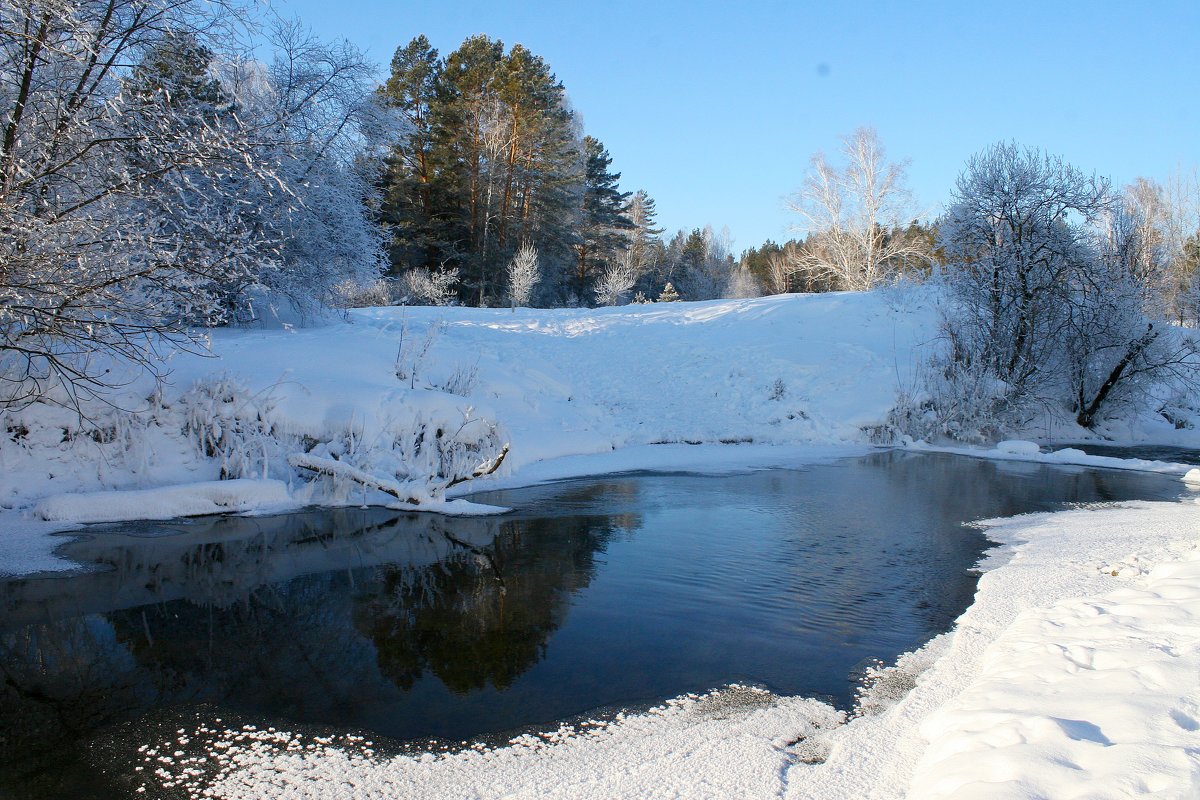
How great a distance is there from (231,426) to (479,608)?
6.22 m

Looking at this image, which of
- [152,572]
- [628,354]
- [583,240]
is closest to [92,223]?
[152,572]

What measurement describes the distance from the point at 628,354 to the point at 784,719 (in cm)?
1860

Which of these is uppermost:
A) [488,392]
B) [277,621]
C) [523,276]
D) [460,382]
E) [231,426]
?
[523,276]

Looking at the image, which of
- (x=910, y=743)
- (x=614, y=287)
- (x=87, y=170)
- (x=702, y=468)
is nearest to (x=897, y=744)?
(x=910, y=743)

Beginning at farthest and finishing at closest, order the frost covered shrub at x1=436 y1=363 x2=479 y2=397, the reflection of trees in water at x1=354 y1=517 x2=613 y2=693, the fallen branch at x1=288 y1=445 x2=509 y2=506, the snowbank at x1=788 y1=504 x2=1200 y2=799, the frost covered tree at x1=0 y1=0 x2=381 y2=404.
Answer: the frost covered shrub at x1=436 y1=363 x2=479 y2=397, the fallen branch at x1=288 y1=445 x2=509 y2=506, the frost covered tree at x1=0 y1=0 x2=381 y2=404, the reflection of trees in water at x1=354 y1=517 x2=613 y2=693, the snowbank at x1=788 y1=504 x2=1200 y2=799

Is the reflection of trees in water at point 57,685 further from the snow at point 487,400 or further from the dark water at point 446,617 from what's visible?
the snow at point 487,400

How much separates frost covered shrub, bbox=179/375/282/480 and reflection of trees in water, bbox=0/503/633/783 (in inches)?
59.2

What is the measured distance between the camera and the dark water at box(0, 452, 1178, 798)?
4871 millimetres

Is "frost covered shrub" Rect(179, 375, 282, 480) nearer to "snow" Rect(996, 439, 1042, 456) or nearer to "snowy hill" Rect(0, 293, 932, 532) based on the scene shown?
"snowy hill" Rect(0, 293, 932, 532)

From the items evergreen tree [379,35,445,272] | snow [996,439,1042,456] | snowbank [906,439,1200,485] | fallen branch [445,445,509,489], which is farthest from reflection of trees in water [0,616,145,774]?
evergreen tree [379,35,445,272]

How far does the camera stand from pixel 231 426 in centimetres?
1127

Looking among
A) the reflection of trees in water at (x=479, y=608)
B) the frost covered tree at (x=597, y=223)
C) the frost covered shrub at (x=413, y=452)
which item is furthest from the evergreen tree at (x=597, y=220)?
the reflection of trees in water at (x=479, y=608)

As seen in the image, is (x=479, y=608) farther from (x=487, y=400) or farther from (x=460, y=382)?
(x=487, y=400)

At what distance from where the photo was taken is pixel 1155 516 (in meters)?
10.4
